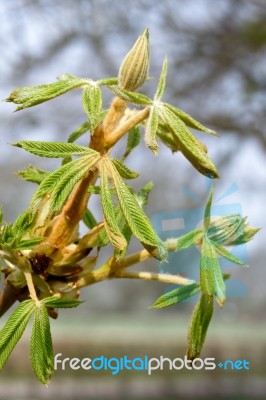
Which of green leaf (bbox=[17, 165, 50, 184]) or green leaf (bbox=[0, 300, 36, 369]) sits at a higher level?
green leaf (bbox=[17, 165, 50, 184])

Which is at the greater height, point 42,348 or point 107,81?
point 107,81

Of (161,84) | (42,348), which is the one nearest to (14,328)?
(42,348)

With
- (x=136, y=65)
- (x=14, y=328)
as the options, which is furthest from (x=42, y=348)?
(x=136, y=65)

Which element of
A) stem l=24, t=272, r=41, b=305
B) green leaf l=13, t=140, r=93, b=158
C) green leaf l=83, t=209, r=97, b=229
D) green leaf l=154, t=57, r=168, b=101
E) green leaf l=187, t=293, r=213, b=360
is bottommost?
green leaf l=187, t=293, r=213, b=360

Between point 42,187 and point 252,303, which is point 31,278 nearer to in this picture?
point 42,187

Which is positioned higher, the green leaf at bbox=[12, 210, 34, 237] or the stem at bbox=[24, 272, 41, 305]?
the green leaf at bbox=[12, 210, 34, 237]

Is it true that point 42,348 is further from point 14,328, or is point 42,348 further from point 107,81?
point 107,81
